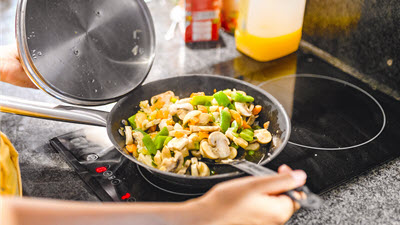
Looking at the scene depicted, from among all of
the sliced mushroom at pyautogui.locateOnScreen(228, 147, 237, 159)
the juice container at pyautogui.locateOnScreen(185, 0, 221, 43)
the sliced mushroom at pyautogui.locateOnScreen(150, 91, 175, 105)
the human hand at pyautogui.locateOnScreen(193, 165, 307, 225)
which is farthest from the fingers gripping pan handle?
the juice container at pyautogui.locateOnScreen(185, 0, 221, 43)

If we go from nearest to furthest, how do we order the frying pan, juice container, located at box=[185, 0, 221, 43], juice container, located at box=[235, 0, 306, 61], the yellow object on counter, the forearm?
the forearm → the yellow object on counter → the frying pan → juice container, located at box=[235, 0, 306, 61] → juice container, located at box=[185, 0, 221, 43]

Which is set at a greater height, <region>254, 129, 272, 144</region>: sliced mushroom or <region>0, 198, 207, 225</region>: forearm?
<region>0, 198, 207, 225</region>: forearm

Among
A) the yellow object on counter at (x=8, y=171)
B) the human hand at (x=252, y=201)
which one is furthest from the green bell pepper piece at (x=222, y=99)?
the yellow object on counter at (x=8, y=171)

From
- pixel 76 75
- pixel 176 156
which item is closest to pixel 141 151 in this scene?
pixel 176 156

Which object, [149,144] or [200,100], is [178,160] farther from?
[200,100]

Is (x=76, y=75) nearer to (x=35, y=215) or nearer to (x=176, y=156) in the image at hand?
(x=176, y=156)

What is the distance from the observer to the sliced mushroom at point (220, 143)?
73 cm

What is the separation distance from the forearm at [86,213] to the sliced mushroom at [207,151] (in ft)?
0.85

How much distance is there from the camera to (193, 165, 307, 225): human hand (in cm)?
48

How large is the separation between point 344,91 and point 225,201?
2.28ft

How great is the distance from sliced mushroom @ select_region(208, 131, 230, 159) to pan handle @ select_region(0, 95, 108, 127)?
23 centimetres

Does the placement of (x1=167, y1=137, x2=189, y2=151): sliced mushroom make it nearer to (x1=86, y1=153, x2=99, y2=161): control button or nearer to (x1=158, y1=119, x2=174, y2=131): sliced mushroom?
(x1=158, y1=119, x2=174, y2=131): sliced mushroom

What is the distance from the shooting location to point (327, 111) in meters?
0.95

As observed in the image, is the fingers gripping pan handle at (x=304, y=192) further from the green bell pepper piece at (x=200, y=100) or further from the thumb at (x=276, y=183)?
the green bell pepper piece at (x=200, y=100)
